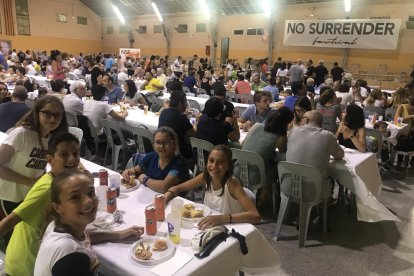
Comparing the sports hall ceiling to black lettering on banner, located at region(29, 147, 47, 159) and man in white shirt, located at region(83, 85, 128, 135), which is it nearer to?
man in white shirt, located at region(83, 85, 128, 135)

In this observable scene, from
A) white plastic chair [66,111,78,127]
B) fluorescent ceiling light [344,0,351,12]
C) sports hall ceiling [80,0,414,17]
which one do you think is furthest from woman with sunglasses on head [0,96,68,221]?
sports hall ceiling [80,0,414,17]

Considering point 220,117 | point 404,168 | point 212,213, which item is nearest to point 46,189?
point 212,213

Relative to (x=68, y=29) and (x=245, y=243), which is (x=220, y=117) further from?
(x=68, y=29)

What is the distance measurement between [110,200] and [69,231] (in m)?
0.72

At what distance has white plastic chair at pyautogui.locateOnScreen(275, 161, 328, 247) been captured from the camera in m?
3.00

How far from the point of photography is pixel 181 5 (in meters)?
17.9

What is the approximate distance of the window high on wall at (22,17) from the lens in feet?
61.8

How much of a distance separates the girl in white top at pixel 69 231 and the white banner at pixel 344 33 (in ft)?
43.9

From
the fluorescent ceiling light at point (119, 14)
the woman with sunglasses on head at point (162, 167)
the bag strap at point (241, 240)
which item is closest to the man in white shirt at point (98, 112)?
the woman with sunglasses on head at point (162, 167)

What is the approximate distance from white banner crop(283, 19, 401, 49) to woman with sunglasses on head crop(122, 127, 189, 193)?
12255mm

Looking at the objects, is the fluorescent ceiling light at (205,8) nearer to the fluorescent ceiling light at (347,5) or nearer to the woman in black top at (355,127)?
the fluorescent ceiling light at (347,5)

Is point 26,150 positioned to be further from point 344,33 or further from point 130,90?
point 344,33

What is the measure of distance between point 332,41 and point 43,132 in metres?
13.4

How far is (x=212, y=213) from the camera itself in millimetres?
2160
